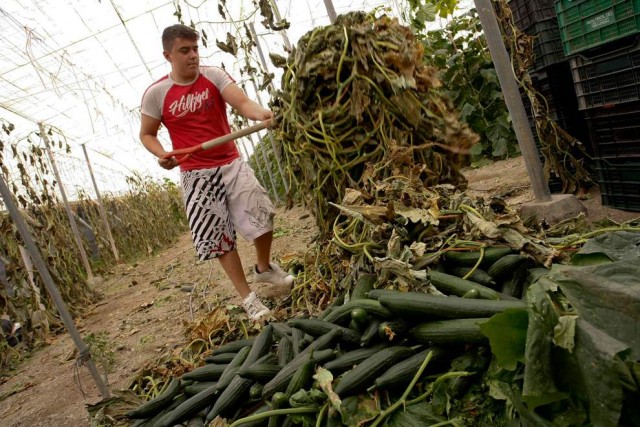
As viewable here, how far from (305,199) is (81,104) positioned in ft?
35.0

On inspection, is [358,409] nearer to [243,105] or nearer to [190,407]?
[190,407]

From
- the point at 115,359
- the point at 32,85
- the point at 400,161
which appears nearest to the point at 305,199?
the point at 400,161

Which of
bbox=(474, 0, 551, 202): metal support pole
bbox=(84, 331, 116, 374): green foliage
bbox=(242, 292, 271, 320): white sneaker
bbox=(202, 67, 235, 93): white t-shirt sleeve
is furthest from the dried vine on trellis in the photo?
bbox=(84, 331, 116, 374): green foliage

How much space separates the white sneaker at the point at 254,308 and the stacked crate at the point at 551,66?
308cm

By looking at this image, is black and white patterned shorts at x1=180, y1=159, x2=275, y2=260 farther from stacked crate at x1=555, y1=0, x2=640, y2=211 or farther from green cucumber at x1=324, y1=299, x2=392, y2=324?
stacked crate at x1=555, y1=0, x2=640, y2=211

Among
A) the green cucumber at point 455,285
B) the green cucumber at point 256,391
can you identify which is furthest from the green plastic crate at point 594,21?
the green cucumber at point 256,391

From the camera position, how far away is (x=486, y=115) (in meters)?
7.99

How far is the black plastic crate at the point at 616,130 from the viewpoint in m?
3.28

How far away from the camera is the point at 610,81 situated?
3.34m

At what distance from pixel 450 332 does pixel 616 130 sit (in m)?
2.60

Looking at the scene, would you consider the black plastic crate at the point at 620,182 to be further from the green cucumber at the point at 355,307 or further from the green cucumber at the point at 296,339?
the green cucumber at the point at 296,339

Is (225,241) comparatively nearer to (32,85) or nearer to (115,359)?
(115,359)

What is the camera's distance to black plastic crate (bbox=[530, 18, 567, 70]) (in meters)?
4.20

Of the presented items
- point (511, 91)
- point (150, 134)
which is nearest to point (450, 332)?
point (511, 91)
